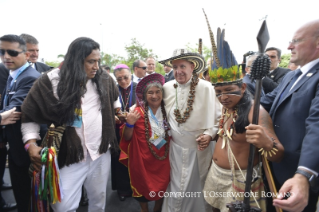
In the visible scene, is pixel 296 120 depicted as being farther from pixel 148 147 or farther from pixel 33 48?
pixel 33 48

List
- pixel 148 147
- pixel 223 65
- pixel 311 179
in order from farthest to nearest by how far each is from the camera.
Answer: pixel 148 147, pixel 223 65, pixel 311 179

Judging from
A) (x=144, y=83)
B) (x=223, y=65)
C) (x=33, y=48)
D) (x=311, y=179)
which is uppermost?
(x=33, y=48)

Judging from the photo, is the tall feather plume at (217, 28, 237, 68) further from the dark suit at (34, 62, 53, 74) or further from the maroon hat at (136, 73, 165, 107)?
the dark suit at (34, 62, 53, 74)

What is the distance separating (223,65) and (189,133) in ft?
3.63

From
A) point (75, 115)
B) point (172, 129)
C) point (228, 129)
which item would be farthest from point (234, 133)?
point (75, 115)

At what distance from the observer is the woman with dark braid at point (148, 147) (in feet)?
8.52

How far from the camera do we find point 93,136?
2.12m

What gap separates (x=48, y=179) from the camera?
188 centimetres

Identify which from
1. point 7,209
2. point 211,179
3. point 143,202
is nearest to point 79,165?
point 143,202

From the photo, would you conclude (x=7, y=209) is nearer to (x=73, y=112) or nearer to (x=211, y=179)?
(x=73, y=112)

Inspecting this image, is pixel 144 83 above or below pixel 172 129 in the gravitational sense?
above

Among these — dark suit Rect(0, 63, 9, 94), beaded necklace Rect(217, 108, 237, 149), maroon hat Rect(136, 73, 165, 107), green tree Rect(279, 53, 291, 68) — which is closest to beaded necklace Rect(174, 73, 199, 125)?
maroon hat Rect(136, 73, 165, 107)

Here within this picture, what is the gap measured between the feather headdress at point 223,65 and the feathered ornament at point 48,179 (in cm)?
165

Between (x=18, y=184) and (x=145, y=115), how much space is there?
1750 millimetres
